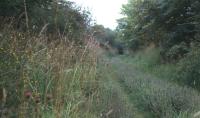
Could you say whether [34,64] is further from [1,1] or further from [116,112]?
[1,1]

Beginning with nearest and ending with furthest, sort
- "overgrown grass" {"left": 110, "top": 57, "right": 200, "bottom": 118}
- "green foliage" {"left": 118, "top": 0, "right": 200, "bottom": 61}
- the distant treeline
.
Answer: "overgrown grass" {"left": 110, "top": 57, "right": 200, "bottom": 118}, the distant treeline, "green foliage" {"left": 118, "top": 0, "right": 200, "bottom": 61}

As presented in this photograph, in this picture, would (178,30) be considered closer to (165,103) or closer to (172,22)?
(172,22)

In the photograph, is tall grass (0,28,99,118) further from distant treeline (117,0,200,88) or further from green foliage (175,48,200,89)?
distant treeline (117,0,200,88)

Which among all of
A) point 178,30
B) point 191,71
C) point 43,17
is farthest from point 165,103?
point 178,30

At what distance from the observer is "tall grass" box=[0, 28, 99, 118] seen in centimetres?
434

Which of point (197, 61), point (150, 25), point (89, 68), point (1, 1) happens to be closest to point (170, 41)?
point (150, 25)

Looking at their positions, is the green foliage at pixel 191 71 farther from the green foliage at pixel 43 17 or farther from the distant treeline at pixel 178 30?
the green foliage at pixel 43 17

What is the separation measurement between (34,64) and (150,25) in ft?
45.7

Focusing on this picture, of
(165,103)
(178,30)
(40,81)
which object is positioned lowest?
(165,103)

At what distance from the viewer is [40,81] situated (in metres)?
5.37

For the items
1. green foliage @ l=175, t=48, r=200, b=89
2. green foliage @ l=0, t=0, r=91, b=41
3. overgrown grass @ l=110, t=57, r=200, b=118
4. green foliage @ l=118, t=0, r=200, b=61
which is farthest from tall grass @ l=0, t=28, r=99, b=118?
green foliage @ l=118, t=0, r=200, b=61

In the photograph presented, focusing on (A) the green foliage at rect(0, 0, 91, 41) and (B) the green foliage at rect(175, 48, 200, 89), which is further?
(B) the green foliage at rect(175, 48, 200, 89)

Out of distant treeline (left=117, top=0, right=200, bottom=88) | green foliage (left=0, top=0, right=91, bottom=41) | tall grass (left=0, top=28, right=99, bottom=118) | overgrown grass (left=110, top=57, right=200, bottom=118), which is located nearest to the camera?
tall grass (left=0, top=28, right=99, bottom=118)

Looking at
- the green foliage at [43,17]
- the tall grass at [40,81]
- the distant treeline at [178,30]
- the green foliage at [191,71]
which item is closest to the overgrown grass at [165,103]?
the tall grass at [40,81]
